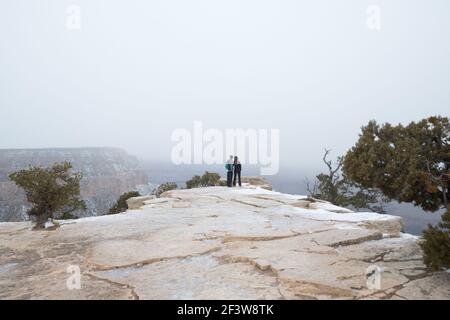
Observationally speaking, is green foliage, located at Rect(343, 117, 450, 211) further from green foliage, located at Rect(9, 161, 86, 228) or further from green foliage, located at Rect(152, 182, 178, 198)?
green foliage, located at Rect(152, 182, 178, 198)

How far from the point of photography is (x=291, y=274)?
5695 mm

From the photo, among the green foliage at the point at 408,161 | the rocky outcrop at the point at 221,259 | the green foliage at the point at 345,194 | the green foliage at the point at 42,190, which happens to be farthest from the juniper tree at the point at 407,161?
the green foliage at the point at 345,194

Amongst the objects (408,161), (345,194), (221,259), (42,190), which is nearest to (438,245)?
(408,161)

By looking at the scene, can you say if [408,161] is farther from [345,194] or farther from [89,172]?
[89,172]

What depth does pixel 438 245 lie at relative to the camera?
201 inches

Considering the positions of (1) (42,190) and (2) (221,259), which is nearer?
(2) (221,259)

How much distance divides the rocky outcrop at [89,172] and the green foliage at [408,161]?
79.1m

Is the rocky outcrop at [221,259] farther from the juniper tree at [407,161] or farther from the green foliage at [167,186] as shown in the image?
the green foliage at [167,186]

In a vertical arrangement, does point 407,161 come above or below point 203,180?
above

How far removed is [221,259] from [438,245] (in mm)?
3757
